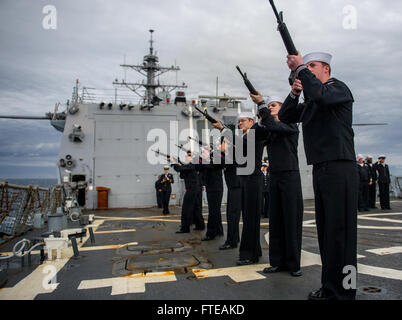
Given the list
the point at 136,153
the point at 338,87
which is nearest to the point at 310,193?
the point at 136,153

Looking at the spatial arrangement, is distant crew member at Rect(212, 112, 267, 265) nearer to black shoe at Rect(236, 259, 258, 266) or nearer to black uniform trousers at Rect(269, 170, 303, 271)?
black shoe at Rect(236, 259, 258, 266)

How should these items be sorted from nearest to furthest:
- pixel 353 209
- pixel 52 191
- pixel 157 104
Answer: pixel 353 209 → pixel 52 191 → pixel 157 104

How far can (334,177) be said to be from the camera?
2.16m

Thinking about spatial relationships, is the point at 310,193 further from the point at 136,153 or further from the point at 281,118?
the point at 281,118

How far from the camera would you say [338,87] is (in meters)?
2.15

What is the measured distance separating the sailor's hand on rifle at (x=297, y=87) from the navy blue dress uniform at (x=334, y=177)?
217 millimetres

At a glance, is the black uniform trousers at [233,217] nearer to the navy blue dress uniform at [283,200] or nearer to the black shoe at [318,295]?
the navy blue dress uniform at [283,200]

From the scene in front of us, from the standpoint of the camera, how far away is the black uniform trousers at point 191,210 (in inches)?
246

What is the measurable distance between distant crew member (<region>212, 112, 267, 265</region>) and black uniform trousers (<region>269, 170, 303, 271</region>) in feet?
1.32

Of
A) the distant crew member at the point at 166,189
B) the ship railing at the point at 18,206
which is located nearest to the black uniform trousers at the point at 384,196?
the distant crew member at the point at 166,189

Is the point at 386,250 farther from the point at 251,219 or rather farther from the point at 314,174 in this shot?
the point at 314,174

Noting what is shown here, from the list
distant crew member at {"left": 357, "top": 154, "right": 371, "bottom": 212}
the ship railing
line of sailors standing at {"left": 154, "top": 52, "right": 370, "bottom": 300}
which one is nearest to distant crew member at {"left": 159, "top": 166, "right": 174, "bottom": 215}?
the ship railing

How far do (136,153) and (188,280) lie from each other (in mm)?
10296

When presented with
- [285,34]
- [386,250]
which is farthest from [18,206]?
[386,250]
